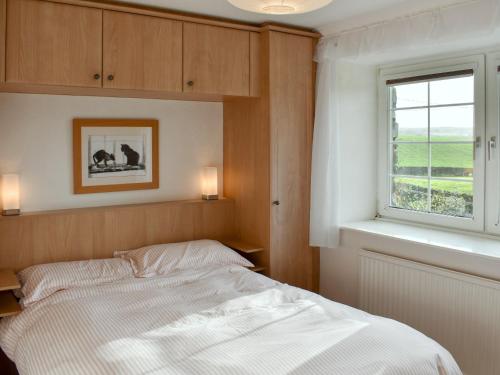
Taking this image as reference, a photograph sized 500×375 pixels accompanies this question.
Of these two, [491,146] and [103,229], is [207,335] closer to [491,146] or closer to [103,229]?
[103,229]

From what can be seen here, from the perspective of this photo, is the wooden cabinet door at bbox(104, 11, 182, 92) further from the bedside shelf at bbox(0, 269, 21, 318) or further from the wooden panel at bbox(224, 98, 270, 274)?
the bedside shelf at bbox(0, 269, 21, 318)

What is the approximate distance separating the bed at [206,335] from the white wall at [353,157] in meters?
0.90

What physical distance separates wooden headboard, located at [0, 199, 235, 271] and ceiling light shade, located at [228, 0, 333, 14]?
A: 5.98 feet

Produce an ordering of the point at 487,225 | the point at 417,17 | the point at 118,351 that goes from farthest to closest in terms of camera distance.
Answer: the point at 487,225 < the point at 417,17 < the point at 118,351

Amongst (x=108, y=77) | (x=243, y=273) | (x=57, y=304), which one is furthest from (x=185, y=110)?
(x=57, y=304)

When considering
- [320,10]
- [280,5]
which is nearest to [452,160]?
[320,10]

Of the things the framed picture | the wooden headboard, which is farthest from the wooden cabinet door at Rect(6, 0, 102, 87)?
the wooden headboard

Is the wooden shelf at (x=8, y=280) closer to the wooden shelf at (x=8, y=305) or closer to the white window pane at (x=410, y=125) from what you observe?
the wooden shelf at (x=8, y=305)

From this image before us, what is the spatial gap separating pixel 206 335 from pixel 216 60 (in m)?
1.88

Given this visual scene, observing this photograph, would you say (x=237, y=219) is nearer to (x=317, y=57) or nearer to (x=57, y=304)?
(x=317, y=57)

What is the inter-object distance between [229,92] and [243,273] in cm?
122

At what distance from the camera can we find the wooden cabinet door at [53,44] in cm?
268

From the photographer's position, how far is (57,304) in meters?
2.57

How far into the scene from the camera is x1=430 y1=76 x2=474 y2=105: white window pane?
3203 millimetres
